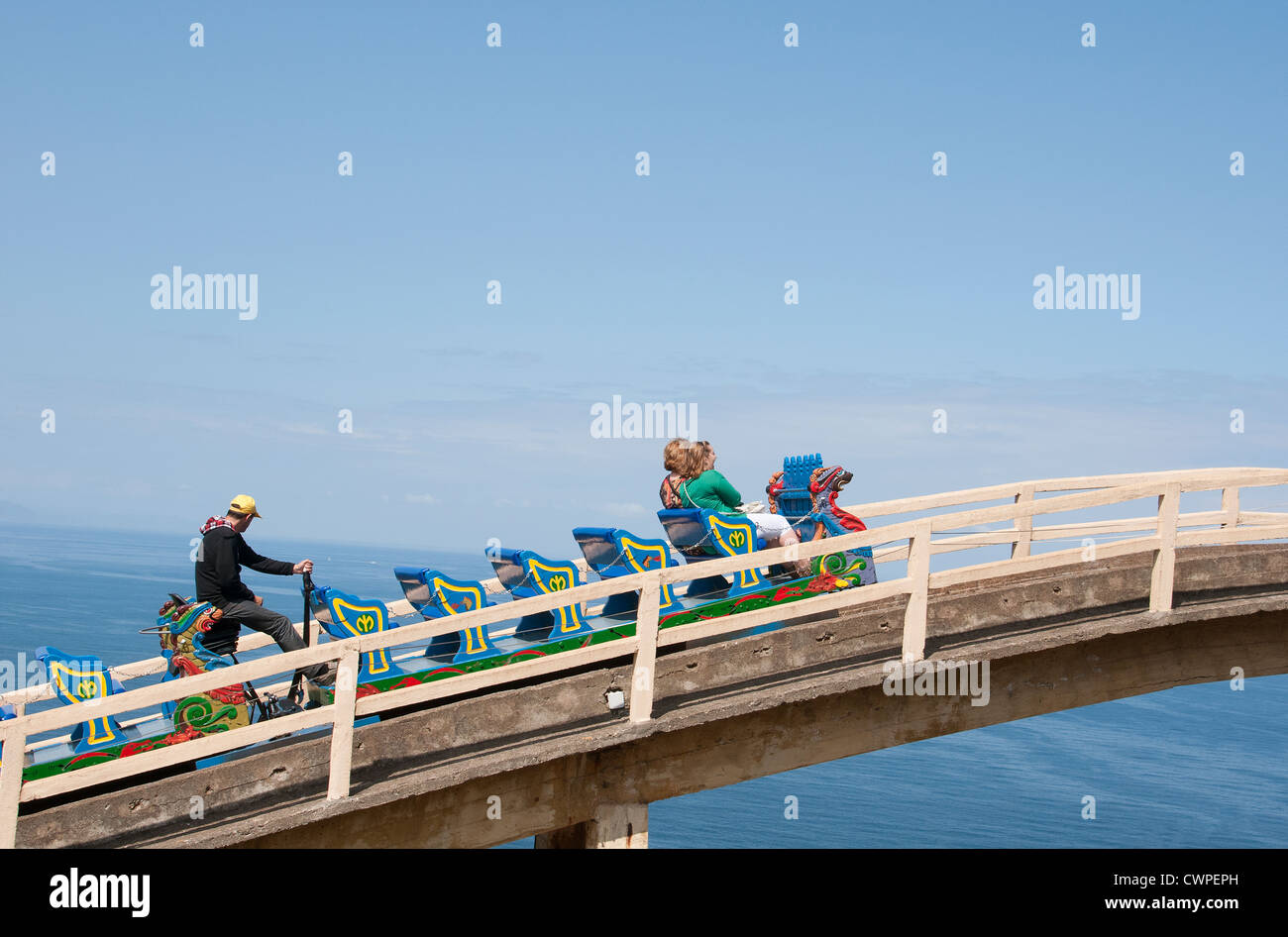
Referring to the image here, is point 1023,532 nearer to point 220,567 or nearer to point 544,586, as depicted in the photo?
point 544,586

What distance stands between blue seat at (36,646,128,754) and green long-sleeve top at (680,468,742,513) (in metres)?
4.78

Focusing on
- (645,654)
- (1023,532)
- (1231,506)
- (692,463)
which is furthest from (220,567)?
(1231,506)

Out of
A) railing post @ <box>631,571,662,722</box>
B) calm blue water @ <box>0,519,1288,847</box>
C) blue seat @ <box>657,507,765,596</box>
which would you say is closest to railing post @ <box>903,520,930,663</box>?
blue seat @ <box>657,507,765,596</box>

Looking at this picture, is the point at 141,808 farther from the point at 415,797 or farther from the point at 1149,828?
the point at 1149,828

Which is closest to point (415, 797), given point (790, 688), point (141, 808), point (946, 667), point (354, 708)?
point (354, 708)

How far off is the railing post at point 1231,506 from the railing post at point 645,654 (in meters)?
7.21

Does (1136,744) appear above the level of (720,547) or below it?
below

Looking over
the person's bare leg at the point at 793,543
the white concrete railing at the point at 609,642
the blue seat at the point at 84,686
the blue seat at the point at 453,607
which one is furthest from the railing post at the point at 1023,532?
the blue seat at the point at 84,686

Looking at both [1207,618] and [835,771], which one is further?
[835,771]

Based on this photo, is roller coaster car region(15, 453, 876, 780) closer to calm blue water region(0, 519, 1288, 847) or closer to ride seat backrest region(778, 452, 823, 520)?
ride seat backrest region(778, 452, 823, 520)

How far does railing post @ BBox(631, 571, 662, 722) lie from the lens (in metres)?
7.48

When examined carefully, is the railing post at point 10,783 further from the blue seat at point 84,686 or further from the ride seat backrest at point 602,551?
the ride seat backrest at point 602,551

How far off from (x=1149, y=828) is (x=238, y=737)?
9334 centimetres
